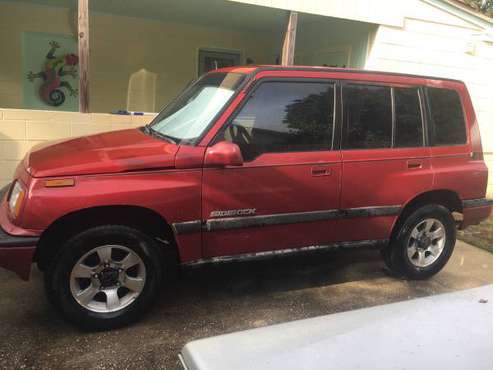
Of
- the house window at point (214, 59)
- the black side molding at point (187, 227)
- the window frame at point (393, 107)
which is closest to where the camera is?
the black side molding at point (187, 227)

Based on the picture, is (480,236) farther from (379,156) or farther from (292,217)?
(292,217)

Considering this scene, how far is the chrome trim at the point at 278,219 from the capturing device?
3.29 m

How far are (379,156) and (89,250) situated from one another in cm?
240

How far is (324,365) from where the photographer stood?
54.4 inches

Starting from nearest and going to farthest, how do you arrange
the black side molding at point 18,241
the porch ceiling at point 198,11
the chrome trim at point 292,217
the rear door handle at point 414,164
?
the black side molding at point 18,241 < the chrome trim at point 292,217 < the rear door handle at point 414,164 < the porch ceiling at point 198,11

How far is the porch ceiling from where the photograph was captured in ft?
24.6

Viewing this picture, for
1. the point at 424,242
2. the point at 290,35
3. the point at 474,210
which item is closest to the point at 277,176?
the point at 424,242

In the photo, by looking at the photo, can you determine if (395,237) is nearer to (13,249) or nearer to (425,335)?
(425,335)

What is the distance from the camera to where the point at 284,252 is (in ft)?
12.0

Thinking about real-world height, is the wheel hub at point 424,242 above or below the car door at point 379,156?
below

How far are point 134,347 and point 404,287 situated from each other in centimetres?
251

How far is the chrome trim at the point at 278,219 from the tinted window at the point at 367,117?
0.54 meters

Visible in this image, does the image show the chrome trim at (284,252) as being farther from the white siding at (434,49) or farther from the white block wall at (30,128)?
the white siding at (434,49)

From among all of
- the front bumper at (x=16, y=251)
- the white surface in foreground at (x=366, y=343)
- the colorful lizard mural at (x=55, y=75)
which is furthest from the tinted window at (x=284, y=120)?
the colorful lizard mural at (x=55, y=75)
